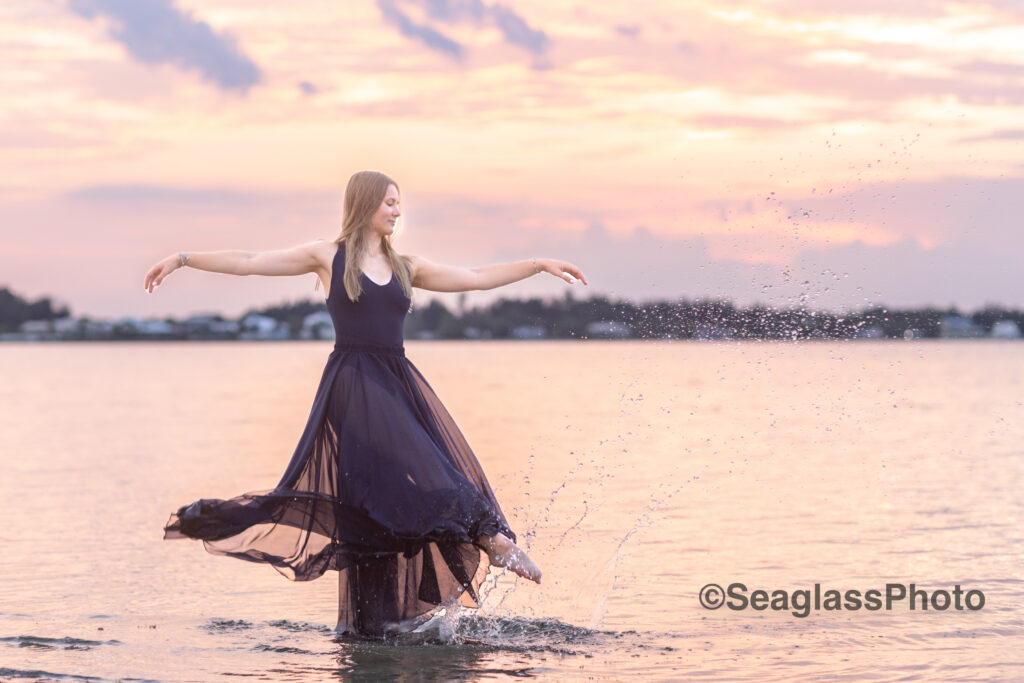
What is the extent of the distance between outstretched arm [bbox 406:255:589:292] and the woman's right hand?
1.31 meters

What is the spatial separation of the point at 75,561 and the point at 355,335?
15.7 feet

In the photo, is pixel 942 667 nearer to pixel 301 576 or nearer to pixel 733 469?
pixel 301 576

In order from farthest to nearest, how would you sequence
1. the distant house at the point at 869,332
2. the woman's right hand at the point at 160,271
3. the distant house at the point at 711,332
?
the distant house at the point at 869,332 → the distant house at the point at 711,332 → the woman's right hand at the point at 160,271

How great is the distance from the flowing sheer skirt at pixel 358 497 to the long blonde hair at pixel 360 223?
1.21 ft

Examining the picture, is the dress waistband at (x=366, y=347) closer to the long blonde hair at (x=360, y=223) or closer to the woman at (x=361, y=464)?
the woman at (x=361, y=464)

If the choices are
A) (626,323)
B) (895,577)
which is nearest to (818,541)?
(895,577)

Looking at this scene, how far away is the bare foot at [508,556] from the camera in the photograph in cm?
707

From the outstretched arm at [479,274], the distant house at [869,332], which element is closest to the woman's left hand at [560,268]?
the outstretched arm at [479,274]

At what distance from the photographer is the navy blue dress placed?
695 cm

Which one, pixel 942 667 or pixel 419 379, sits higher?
pixel 419 379

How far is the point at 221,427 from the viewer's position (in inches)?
1076

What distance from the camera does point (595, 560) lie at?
1075cm

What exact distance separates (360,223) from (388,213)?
17 cm

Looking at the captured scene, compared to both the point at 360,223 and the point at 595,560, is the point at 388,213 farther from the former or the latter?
the point at 595,560
